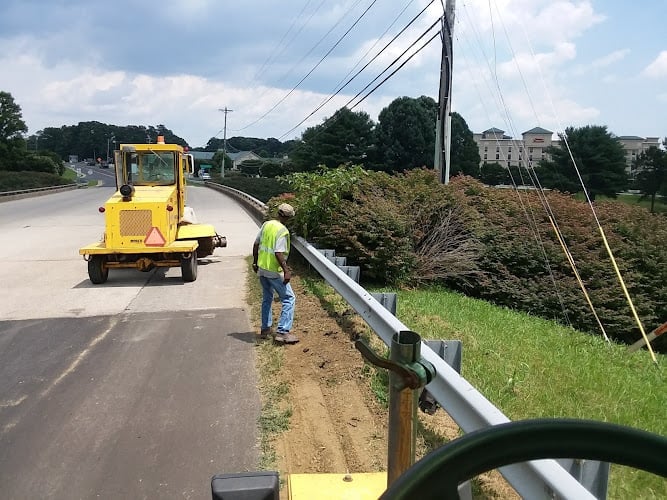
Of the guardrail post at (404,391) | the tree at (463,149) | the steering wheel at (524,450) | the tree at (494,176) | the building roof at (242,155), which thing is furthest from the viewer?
the building roof at (242,155)

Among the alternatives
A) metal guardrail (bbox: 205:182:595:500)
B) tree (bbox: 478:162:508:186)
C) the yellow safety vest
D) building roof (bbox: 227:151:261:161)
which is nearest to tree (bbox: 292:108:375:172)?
tree (bbox: 478:162:508:186)

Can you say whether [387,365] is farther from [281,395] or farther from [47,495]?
[281,395]

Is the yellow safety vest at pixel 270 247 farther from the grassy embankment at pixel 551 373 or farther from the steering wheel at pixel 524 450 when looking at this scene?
the steering wheel at pixel 524 450

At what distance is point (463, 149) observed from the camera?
75125mm

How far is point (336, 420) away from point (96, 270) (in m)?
7.37

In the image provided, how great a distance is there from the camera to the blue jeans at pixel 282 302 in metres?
6.98

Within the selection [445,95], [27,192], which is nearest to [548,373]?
[445,95]

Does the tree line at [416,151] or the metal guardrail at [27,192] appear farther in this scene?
the tree line at [416,151]

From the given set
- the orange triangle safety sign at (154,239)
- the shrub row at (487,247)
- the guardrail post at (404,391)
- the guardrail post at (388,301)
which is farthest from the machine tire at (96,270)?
the guardrail post at (404,391)

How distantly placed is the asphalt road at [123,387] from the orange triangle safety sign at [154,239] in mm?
765

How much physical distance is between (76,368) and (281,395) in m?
2.35

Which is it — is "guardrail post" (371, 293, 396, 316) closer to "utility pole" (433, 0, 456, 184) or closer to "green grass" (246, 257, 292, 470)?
"green grass" (246, 257, 292, 470)

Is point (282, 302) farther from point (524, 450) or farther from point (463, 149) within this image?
point (463, 149)

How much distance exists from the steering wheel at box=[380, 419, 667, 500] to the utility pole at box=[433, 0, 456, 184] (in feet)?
50.2
